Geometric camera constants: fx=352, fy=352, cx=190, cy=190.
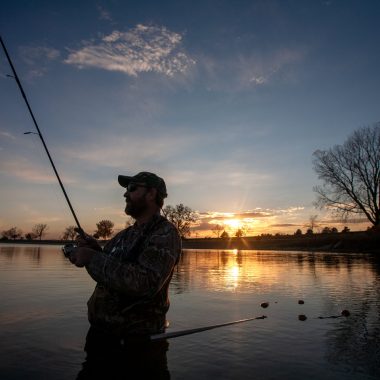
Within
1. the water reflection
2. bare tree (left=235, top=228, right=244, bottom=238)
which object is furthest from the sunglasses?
bare tree (left=235, top=228, right=244, bottom=238)

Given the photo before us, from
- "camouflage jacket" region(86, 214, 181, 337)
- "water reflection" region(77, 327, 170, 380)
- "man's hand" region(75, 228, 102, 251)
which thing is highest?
"man's hand" region(75, 228, 102, 251)

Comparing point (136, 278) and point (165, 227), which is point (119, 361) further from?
point (165, 227)

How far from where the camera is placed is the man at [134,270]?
12.6ft

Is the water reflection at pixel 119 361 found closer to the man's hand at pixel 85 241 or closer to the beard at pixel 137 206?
the man's hand at pixel 85 241

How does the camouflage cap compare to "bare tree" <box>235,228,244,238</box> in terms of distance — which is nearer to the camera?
the camouflage cap

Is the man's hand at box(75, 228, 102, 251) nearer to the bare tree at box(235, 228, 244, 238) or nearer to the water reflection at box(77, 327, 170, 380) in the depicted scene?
the water reflection at box(77, 327, 170, 380)

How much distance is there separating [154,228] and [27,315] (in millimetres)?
5928

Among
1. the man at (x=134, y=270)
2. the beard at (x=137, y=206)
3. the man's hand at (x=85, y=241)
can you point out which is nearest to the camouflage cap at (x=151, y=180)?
the man at (x=134, y=270)

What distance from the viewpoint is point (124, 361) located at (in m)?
4.77

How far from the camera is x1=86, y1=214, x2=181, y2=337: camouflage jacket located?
380 cm

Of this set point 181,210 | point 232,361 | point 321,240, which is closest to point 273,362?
point 232,361

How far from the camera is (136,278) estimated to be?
3773mm

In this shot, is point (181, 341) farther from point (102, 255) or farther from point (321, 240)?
point (321, 240)

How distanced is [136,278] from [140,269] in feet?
0.36
